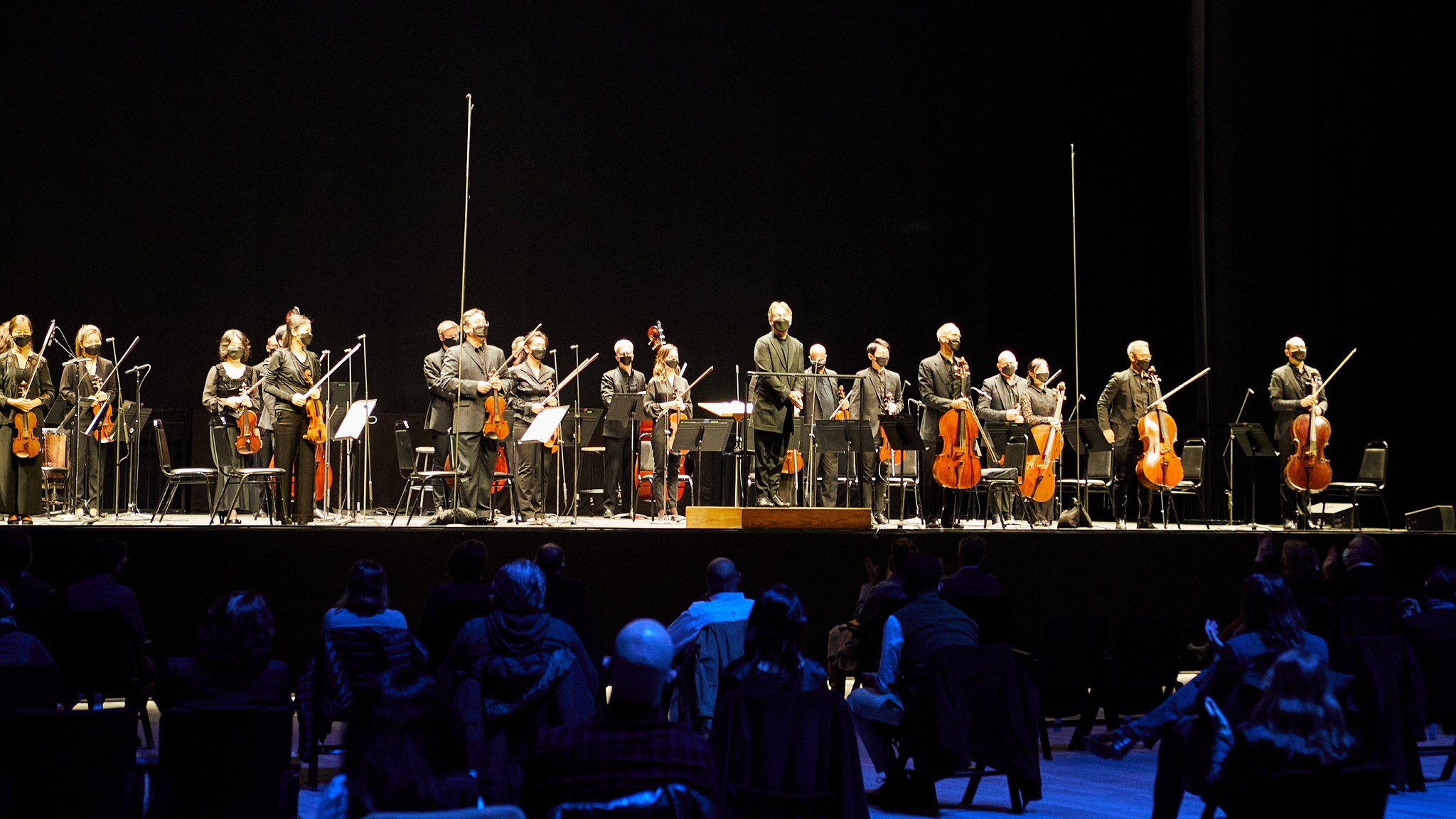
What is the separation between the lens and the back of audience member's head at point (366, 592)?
4645 mm

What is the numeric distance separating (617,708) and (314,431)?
7.24 metres

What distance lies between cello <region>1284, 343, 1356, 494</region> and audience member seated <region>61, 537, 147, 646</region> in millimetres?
8804

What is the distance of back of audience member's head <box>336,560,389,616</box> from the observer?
15.2 feet

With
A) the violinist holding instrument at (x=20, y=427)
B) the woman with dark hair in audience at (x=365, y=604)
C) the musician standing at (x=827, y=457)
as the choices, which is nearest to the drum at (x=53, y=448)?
the violinist holding instrument at (x=20, y=427)

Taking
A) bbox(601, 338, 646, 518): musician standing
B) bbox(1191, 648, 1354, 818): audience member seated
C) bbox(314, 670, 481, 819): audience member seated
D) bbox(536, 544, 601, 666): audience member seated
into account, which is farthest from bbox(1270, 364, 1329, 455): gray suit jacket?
bbox(314, 670, 481, 819): audience member seated

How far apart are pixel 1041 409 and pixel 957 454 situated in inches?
102

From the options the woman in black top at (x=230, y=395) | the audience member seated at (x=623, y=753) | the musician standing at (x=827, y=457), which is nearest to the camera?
the audience member seated at (x=623, y=753)

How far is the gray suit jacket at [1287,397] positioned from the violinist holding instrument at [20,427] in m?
9.83

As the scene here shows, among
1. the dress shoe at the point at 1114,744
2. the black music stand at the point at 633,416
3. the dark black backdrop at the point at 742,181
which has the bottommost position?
the dress shoe at the point at 1114,744

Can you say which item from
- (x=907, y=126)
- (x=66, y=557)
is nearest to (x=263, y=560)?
(x=66, y=557)

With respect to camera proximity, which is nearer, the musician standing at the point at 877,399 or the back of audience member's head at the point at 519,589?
the back of audience member's head at the point at 519,589

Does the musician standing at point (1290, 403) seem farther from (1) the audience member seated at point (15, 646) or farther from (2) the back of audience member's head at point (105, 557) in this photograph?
(1) the audience member seated at point (15, 646)

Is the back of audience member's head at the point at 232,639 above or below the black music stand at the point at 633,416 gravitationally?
below

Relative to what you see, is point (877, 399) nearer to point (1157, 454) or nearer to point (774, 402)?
point (774, 402)
